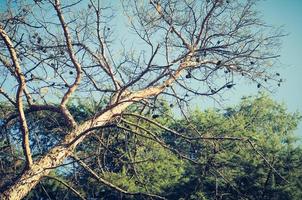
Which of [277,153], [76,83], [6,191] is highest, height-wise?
[76,83]

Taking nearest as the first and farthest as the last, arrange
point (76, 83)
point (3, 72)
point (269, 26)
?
point (3, 72)
point (76, 83)
point (269, 26)

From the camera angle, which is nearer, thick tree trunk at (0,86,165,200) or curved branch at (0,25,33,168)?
thick tree trunk at (0,86,165,200)

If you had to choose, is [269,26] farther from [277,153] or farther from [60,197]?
[60,197]

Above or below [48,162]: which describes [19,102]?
above

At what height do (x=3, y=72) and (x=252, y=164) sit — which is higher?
(x=3, y=72)

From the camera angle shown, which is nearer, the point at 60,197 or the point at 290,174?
the point at 290,174

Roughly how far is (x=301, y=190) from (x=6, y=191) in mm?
8727

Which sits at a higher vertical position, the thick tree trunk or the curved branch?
the curved branch

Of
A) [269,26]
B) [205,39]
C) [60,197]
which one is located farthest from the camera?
[60,197]

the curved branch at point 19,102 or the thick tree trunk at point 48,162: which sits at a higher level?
the curved branch at point 19,102

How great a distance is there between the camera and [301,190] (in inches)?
386

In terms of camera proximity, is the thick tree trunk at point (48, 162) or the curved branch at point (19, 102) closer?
the thick tree trunk at point (48, 162)

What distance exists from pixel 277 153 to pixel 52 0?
28.0 ft

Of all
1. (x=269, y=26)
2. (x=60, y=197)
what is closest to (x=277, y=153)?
(x=269, y=26)
